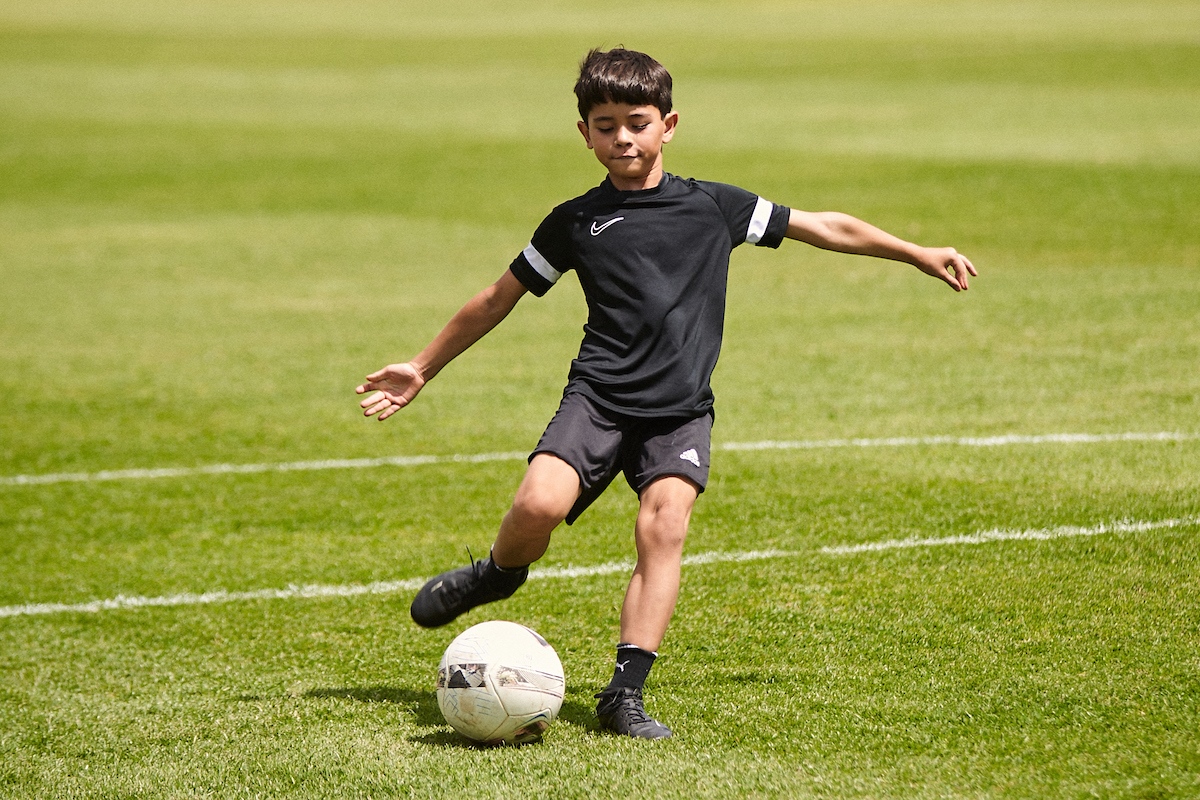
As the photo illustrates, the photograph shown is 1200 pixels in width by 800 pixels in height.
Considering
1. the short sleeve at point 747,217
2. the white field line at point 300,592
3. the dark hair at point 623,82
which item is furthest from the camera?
the white field line at point 300,592

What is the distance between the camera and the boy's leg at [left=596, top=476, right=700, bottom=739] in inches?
188

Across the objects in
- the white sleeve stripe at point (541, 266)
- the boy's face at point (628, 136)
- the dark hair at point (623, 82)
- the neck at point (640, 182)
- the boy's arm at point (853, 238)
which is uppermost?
the dark hair at point (623, 82)

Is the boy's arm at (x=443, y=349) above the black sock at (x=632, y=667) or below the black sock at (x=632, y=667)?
above

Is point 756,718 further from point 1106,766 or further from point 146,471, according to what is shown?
point 146,471

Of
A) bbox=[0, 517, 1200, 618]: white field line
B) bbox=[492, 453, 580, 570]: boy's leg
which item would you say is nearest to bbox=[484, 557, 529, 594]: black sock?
bbox=[492, 453, 580, 570]: boy's leg

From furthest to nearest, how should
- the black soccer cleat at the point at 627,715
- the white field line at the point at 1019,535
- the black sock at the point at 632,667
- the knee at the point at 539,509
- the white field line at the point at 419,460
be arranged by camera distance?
the white field line at the point at 419,460
the white field line at the point at 1019,535
the knee at the point at 539,509
the black sock at the point at 632,667
the black soccer cleat at the point at 627,715

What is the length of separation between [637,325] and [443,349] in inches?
32.1

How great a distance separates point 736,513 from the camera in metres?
7.57

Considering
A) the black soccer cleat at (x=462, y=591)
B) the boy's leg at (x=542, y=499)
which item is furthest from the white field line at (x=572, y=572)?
the boy's leg at (x=542, y=499)

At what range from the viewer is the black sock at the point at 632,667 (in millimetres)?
4770

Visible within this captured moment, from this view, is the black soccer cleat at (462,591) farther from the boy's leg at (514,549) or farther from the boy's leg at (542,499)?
Answer: the boy's leg at (542,499)

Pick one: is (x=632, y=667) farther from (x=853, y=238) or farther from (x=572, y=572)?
(x=572, y=572)

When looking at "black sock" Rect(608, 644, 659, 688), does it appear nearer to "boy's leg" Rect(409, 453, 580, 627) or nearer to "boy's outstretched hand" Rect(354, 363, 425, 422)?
"boy's leg" Rect(409, 453, 580, 627)

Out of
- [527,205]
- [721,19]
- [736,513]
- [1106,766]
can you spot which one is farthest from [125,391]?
[721,19]
